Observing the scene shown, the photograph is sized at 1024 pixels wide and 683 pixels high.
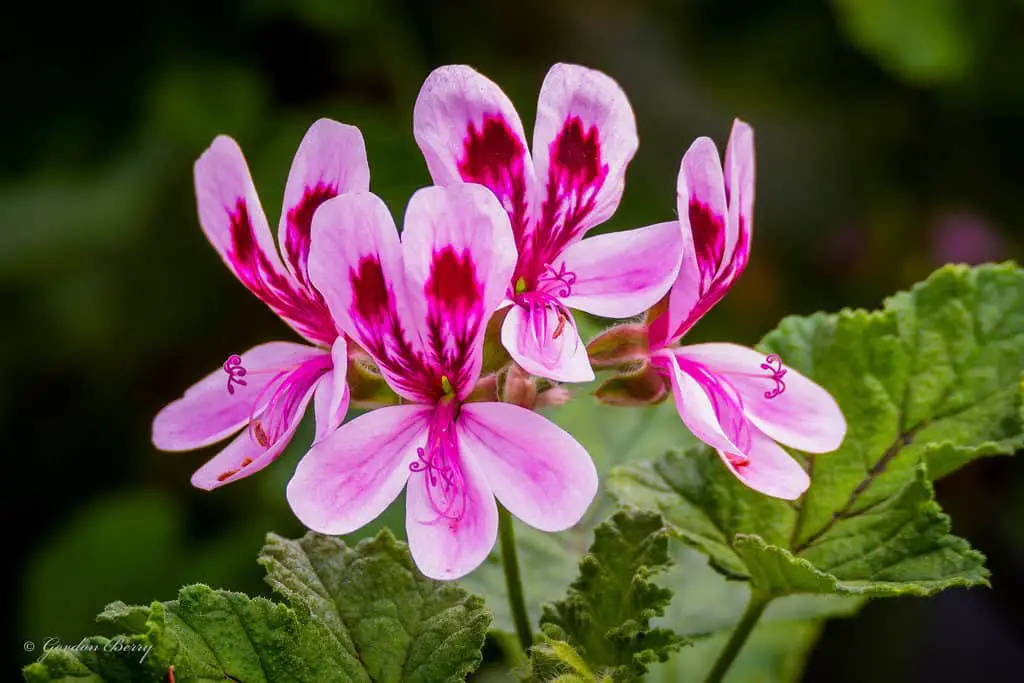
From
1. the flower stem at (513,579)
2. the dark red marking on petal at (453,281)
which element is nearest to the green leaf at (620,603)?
the flower stem at (513,579)

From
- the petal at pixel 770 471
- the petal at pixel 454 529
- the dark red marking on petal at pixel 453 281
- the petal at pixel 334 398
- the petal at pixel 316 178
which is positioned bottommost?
the petal at pixel 770 471

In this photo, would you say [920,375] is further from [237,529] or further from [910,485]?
[237,529]

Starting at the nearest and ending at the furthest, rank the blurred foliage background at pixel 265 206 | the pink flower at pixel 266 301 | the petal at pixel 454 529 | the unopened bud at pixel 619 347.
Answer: the petal at pixel 454 529 < the pink flower at pixel 266 301 < the unopened bud at pixel 619 347 < the blurred foliage background at pixel 265 206

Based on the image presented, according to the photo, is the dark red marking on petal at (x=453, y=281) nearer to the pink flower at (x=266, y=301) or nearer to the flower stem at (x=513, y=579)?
the pink flower at (x=266, y=301)

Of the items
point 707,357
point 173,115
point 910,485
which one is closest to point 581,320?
point 707,357

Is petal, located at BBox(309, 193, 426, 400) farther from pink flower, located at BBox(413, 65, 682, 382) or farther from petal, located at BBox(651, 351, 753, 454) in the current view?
petal, located at BBox(651, 351, 753, 454)

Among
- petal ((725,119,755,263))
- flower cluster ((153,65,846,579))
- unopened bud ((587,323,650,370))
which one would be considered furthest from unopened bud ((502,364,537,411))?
petal ((725,119,755,263))
